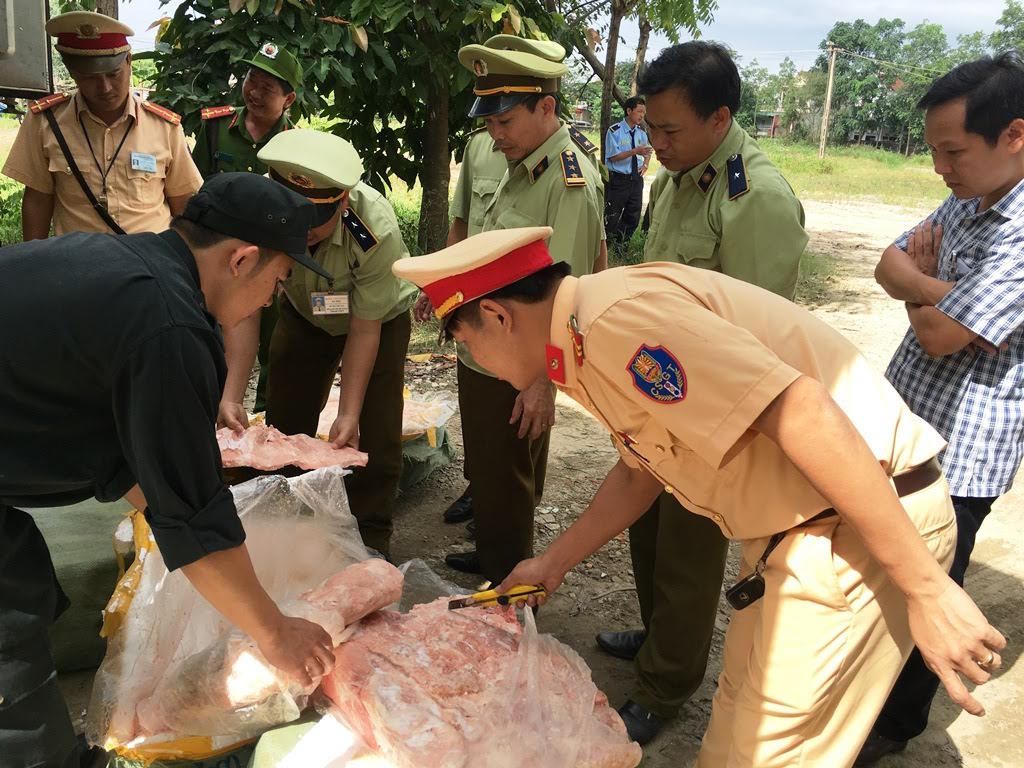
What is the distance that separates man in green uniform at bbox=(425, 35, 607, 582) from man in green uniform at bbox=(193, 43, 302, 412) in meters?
1.51

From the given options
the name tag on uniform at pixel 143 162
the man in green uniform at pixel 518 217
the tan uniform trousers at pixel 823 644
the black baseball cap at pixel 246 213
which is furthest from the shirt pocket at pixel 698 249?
the name tag on uniform at pixel 143 162

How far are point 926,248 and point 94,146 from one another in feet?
11.3

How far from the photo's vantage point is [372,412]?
10.6ft

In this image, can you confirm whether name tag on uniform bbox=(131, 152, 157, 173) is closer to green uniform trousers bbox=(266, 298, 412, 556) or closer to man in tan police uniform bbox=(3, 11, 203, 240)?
man in tan police uniform bbox=(3, 11, 203, 240)

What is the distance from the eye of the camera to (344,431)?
9.57 feet

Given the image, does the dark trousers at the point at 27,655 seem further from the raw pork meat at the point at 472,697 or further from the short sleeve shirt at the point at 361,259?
the short sleeve shirt at the point at 361,259

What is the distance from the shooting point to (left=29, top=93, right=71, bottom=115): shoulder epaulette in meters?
3.67

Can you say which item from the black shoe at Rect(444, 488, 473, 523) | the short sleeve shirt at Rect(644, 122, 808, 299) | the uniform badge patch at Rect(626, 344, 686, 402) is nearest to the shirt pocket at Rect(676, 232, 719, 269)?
the short sleeve shirt at Rect(644, 122, 808, 299)

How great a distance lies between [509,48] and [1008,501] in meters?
3.46

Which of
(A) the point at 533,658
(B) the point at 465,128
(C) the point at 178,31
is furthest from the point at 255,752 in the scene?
(B) the point at 465,128

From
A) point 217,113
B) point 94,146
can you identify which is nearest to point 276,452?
point 94,146

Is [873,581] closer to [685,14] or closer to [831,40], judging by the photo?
[685,14]

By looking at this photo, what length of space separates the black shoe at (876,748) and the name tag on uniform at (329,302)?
2209 millimetres

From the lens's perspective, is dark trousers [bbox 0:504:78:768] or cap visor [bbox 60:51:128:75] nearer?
dark trousers [bbox 0:504:78:768]
